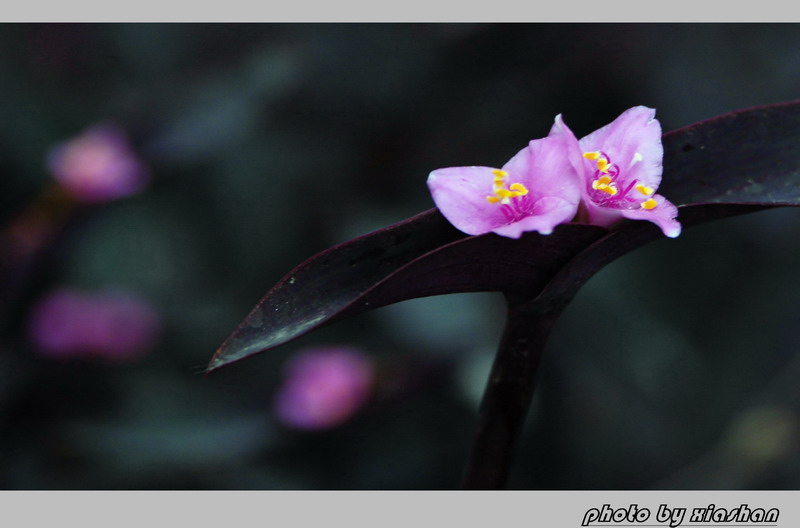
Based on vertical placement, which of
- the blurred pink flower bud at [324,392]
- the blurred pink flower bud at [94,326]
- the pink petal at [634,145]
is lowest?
the blurred pink flower bud at [324,392]

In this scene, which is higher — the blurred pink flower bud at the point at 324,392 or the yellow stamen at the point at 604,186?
the yellow stamen at the point at 604,186

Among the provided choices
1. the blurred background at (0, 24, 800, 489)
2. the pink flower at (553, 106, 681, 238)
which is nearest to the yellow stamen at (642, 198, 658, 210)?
the pink flower at (553, 106, 681, 238)

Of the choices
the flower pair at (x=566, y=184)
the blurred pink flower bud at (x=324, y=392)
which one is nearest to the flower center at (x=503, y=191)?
the flower pair at (x=566, y=184)

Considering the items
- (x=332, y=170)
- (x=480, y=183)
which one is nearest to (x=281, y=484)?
(x=332, y=170)

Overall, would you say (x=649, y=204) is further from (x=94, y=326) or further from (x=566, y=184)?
(x=94, y=326)

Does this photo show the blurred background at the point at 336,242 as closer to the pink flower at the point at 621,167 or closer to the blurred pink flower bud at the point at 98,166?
the blurred pink flower bud at the point at 98,166

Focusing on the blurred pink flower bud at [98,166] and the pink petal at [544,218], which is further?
the blurred pink flower bud at [98,166]

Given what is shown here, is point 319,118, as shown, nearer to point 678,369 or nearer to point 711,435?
point 678,369
